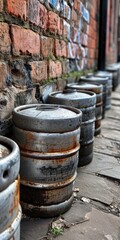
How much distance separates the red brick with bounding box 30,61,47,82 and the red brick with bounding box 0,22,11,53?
1.24 ft

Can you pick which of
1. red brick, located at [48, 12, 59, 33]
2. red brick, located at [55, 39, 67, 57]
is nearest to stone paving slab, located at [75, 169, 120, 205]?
red brick, located at [55, 39, 67, 57]

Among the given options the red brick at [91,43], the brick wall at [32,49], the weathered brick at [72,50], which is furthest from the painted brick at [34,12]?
the red brick at [91,43]

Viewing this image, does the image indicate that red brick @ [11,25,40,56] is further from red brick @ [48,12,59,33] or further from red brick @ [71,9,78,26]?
red brick @ [71,9,78,26]

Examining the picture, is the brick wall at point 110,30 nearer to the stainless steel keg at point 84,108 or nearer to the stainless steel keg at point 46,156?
the stainless steel keg at point 84,108

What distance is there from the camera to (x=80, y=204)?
1.78m

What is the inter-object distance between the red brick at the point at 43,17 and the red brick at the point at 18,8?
30 centimetres

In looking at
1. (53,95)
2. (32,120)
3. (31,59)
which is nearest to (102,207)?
(32,120)

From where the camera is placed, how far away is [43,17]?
2.08 m

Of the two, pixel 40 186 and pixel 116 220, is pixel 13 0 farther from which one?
pixel 116 220

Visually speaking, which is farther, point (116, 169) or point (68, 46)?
point (68, 46)

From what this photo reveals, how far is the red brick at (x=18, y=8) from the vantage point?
154cm

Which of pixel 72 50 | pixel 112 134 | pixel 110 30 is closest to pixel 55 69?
pixel 72 50

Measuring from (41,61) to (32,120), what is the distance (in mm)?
822

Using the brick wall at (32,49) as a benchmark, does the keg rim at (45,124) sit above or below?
below
